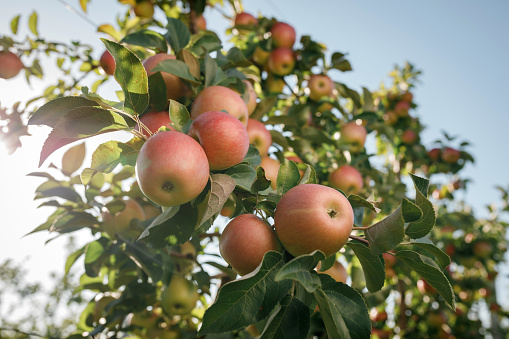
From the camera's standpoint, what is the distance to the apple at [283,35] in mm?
2375

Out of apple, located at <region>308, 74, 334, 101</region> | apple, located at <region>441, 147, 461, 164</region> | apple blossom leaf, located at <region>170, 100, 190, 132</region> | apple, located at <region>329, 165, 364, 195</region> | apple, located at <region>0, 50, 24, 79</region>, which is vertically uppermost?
apple blossom leaf, located at <region>170, 100, 190, 132</region>

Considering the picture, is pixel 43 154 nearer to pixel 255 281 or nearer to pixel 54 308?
pixel 255 281

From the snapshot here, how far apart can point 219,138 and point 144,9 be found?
6.50 feet

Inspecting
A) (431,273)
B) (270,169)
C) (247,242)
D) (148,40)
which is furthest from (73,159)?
(431,273)

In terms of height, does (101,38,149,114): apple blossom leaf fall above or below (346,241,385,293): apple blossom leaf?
above

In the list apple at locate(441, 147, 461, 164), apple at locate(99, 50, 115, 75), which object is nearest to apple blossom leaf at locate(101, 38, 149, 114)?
apple at locate(99, 50, 115, 75)

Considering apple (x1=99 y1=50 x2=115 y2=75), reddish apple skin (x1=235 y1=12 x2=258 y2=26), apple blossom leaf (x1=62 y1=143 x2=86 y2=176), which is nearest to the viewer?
apple blossom leaf (x1=62 y1=143 x2=86 y2=176)

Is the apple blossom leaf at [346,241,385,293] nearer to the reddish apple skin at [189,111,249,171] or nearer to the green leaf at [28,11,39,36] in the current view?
the reddish apple skin at [189,111,249,171]

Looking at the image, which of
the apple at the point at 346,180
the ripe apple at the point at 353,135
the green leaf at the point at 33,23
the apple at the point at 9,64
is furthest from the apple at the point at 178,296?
the green leaf at the point at 33,23

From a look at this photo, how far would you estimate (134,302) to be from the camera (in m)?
1.94

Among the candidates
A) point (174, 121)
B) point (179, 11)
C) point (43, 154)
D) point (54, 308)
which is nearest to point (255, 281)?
point (174, 121)

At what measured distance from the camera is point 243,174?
96 centimetres

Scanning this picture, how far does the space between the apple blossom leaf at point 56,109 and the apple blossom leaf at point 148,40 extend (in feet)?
2.09

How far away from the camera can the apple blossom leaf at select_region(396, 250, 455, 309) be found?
799 mm
